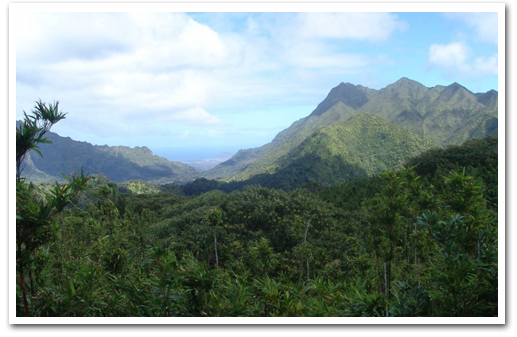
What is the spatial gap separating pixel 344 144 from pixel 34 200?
7405cm

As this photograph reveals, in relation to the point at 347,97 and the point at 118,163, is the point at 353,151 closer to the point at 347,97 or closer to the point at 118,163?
the point at 118,163

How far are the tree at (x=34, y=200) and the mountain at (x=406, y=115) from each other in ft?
226

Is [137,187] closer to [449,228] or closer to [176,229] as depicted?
[176,229]

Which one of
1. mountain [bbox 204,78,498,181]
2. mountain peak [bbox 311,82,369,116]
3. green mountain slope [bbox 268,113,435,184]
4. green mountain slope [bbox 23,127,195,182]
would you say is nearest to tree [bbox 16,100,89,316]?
green mountain slope [bbox 268,113,435,184]

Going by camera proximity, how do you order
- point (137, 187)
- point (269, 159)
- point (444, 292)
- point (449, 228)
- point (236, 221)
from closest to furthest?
point (444, 292) → point (449, 228) → point (236, 221) → point (137, 187) → point (269, 159)

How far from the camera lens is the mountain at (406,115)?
281 feet

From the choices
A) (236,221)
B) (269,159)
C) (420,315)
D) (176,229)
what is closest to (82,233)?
(176,229)

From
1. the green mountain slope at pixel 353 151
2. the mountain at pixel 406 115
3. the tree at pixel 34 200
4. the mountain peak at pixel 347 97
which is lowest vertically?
the tree at pixel 34 200

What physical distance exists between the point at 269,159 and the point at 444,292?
98.9 m

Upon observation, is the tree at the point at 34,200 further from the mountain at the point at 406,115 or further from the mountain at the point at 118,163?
the mountain at the point at 118,163

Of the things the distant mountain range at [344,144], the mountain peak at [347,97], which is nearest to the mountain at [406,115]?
the mountain peak at [347,97]

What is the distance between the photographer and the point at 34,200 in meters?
3.08

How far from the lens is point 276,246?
47.7 feet

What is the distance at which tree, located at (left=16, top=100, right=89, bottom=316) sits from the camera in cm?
289
